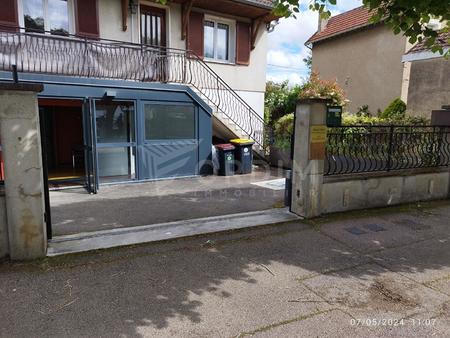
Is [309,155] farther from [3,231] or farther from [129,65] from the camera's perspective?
[129,65]

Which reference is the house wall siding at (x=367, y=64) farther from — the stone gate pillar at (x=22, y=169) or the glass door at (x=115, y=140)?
the stone gate pillar at (x=22, y=169)

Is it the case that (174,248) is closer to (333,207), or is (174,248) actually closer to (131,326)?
(131,326)

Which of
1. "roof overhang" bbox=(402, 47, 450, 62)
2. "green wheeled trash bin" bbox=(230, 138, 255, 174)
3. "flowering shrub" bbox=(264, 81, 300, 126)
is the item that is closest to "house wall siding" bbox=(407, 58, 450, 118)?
"roof overhang" bbox=(402, 47, 450, 62)

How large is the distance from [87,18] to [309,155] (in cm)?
791

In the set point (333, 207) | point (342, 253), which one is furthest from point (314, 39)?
point (342, 253)

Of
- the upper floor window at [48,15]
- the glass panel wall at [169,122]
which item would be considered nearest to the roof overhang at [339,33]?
the glass panel wall at [169,122]

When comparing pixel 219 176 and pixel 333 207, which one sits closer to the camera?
pixel 333 207

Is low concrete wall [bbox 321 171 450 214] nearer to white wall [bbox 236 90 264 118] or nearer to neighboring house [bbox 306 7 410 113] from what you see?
white wall [bbox 236 90 264 118]

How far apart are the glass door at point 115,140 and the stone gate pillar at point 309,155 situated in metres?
4.84

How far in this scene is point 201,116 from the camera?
959 centimetres

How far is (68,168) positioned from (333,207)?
8563mm

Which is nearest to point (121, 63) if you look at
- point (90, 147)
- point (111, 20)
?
point (111, 20)

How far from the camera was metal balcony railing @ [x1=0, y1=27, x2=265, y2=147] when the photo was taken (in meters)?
8.35

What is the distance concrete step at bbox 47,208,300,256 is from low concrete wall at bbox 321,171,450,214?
2.66 feet
